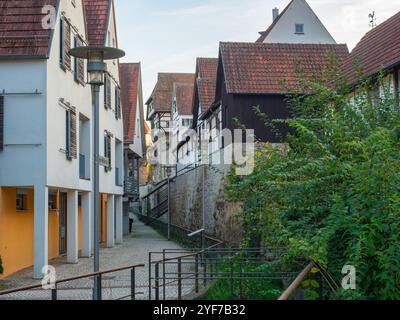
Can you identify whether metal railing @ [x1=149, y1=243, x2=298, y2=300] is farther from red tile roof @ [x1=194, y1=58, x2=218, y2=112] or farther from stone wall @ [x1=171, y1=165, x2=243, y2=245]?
red tile roof @ [x1=194, y1=58, x2=218, y2=112]

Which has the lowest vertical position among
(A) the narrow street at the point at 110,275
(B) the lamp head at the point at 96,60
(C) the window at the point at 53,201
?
(A) the narrow street at the point at 110,275

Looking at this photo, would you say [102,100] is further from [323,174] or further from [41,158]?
[323,174]

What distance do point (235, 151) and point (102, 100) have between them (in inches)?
351

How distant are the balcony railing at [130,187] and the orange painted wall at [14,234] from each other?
625 inches

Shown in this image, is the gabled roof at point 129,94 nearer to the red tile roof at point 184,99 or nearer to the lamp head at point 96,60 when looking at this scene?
the red tile roof at point 184,99

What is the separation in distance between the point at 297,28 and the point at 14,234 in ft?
86.1

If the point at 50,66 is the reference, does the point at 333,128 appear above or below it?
below

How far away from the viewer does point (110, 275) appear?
1872cm

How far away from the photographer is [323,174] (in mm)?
9742

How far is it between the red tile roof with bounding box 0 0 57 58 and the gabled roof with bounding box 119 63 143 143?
18308mm

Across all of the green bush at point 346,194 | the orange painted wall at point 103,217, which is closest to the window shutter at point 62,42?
the green bush at point 346,194

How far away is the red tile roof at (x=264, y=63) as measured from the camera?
29859mm

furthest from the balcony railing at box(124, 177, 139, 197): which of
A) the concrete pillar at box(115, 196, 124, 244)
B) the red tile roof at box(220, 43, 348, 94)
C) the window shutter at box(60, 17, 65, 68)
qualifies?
the window shutter at box(60, 17, 65, 68)
